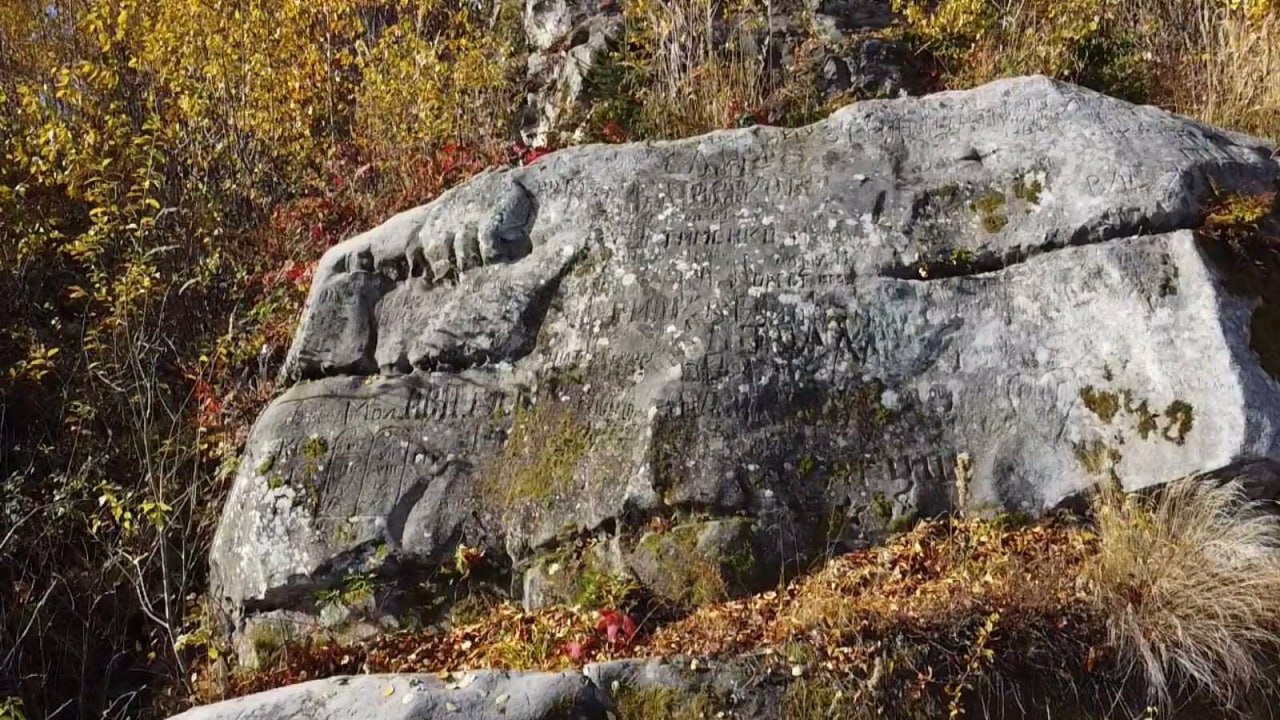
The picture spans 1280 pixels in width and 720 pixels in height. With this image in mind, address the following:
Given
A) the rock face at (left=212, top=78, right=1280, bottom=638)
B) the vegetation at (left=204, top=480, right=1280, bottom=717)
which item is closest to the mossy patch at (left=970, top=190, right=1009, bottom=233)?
the rock face at (left=212, top=78, right=1280, bottom=638)

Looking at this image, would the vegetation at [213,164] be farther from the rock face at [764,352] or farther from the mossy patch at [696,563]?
the mossy patch at [696,563]

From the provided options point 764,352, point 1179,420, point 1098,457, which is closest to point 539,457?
point 764,352

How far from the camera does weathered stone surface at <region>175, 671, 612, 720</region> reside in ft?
12.1

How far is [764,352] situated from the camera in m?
4.98

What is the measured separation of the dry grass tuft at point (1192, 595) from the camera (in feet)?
12.7

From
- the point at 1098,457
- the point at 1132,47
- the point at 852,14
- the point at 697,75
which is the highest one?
the point at 852,14

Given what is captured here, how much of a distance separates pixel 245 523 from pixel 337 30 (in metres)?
6.11

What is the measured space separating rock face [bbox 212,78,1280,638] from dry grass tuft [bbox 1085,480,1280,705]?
355 mm

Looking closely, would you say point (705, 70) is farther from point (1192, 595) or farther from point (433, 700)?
point (433, 700)

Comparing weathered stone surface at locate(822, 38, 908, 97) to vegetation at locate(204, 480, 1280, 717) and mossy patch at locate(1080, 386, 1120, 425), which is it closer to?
mossy patch at locate(1080, 386, 1120, 425)

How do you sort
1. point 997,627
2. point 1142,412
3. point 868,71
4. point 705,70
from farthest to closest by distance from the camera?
point 868,71
point 705,70
point 1142,412
point 997,627

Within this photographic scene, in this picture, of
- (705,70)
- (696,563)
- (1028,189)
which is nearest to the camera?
(696,563)

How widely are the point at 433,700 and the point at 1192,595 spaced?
3014mm

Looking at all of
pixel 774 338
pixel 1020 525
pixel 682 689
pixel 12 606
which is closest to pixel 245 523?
pixel 12 606
